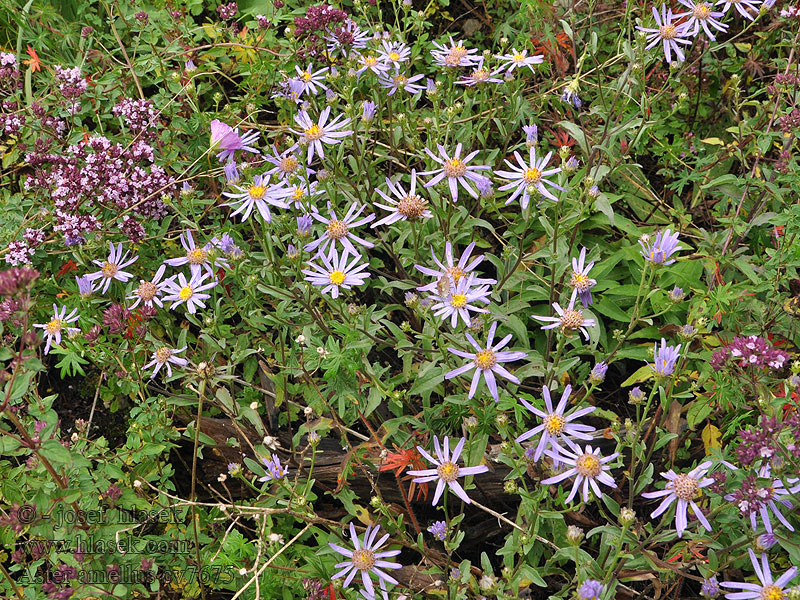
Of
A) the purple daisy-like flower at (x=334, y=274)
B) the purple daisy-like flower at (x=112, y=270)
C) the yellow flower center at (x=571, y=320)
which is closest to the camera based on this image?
the yellow flower center at (x=571, y=320)

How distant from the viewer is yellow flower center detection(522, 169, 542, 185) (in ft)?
8.71

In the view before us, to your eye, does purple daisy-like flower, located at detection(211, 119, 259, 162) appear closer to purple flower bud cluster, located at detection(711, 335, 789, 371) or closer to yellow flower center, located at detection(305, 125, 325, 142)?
yellow flower center, located at detection(305, 125, 325, 142)

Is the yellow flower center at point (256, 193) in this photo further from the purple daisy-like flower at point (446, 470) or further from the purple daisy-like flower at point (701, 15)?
the purple daisy-like flower at point (701, 15)

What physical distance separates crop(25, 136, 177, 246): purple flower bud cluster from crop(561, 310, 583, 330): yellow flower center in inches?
68.9

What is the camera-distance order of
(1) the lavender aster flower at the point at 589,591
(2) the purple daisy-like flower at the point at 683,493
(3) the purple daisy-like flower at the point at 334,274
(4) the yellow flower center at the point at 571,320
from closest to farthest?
1. (1) the lavender aster flower at the point at 589,591
2. (2) the purple daisy-like flower at the point at 683,493
3. (4) the yellow flower center at the point at 571,320
4. (3) the purple daisy-like flower at the point at 334,274

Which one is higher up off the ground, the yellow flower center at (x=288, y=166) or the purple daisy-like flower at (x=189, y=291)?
the yellow flower center at (x=288, y=166)

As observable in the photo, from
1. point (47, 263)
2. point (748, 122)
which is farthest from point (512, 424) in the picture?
point (47, 263)

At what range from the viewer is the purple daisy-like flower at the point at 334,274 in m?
2.57

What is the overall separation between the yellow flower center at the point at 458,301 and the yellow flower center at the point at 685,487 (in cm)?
82


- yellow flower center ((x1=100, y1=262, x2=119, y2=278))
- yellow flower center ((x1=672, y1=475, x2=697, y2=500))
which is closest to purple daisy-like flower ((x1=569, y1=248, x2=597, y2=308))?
yellow flower center ((x1=672, y1=475, x2=697, y2=500))

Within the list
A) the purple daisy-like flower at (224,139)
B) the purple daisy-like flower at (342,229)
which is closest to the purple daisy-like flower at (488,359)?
the purple daisy-like flower at (342,229)

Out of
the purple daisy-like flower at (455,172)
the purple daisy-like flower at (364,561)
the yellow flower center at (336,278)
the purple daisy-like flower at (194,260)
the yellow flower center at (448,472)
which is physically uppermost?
the purple daisy-like flower at (455,172)

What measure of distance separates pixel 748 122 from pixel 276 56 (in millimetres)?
2214

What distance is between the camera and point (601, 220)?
3127mm
